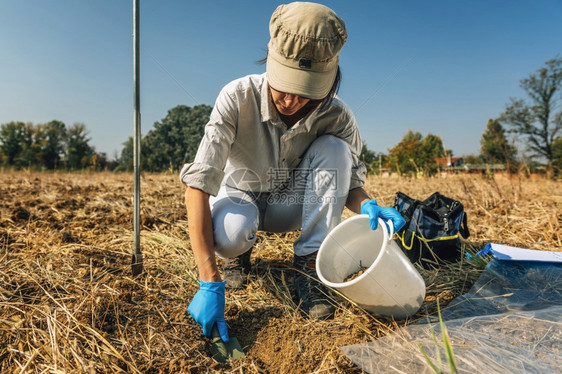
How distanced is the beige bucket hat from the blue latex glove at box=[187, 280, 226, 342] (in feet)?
2.58

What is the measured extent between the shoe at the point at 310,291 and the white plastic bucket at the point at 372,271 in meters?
0.10

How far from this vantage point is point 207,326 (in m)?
1.15

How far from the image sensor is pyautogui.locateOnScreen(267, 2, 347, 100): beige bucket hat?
45.0 inches

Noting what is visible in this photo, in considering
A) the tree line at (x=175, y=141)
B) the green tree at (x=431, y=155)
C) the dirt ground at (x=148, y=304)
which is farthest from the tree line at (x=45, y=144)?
the dirt ground at (x=148, y=304)

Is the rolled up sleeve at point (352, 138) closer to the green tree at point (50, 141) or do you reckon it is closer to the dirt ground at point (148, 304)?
the dirt ground at point (148, 304)

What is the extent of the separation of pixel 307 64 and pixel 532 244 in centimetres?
201

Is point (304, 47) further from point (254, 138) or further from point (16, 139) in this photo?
point (16, 139)

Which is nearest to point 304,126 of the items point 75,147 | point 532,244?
point 532,244

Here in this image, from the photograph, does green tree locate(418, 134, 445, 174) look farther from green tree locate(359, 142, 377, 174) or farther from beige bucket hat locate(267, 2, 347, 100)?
beige bucket hat locate(267, 2, 347, 100)

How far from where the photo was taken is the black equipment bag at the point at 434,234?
178 cm

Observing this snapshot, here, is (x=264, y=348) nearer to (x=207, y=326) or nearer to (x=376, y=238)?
(x=207, y=326)

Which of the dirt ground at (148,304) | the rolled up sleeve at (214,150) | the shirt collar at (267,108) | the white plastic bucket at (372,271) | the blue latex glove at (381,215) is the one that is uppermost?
the shirt collar at (267,108)

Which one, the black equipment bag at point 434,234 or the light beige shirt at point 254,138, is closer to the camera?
the light beige shirt at point 254,138

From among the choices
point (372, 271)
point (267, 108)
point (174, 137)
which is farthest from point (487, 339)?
point (174, 137)
